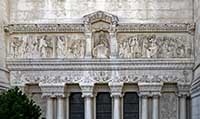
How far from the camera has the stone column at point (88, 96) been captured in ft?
67.0

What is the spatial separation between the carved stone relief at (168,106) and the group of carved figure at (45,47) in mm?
3756

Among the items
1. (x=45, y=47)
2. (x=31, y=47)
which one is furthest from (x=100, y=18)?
(x=31, y=47)

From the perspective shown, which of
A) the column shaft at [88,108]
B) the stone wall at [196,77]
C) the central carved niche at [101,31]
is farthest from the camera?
the central carved niche at [101,31]

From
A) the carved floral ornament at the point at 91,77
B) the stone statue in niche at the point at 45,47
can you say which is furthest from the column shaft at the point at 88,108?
the stone statue in niche at the point at 45,47

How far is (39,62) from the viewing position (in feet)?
67.5

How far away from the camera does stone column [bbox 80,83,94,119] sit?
67.0 ft

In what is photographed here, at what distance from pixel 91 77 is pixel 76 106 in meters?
1.45

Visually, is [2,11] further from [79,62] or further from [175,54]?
[175,54]

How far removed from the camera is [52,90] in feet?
67.3

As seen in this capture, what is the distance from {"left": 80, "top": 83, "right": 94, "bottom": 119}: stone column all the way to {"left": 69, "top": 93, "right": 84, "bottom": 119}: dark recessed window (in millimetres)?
503

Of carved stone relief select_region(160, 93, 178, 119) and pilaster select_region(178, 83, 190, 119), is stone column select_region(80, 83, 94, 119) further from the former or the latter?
pilaster select_region(178, 83, 190, 119)

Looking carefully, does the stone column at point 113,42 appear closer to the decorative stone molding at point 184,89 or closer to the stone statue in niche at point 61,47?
the stone statue in niche at point 61,47

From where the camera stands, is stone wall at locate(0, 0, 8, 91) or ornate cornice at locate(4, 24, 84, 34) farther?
ornate cornice at locate(4, 24, 84, 34)

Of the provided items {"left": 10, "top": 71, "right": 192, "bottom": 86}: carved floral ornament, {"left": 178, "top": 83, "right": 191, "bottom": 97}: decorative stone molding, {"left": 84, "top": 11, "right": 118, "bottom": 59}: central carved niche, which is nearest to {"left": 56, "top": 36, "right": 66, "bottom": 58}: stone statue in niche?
{"left": 10, "top": 71, "right": 192, "bottom": 86}: carved floral ornament
